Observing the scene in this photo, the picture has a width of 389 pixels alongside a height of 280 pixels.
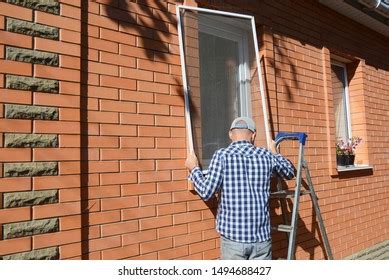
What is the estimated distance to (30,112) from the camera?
7.97 feet

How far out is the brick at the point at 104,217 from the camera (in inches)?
106

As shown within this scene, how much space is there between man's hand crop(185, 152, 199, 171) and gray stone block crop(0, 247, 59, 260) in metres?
1.14

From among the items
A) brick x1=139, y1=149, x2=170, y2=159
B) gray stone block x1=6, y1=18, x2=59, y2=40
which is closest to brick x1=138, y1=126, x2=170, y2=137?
brick x1=139, y1=149, x2=170, y2=159

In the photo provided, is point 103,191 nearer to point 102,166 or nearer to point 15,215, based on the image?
point 102,166

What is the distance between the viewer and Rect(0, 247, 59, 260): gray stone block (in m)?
2.32

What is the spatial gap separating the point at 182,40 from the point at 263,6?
4.21 ft

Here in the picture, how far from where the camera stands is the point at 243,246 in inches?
113

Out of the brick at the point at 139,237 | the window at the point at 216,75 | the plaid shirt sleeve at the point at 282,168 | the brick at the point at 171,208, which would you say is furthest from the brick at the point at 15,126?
the plaid shirt sleeve at the point at 282,168

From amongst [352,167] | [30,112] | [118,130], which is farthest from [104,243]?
[352,167]

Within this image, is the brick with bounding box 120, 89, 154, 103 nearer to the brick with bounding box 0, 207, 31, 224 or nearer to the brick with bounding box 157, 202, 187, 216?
the brick with bounding box 157, 202, 187, 216

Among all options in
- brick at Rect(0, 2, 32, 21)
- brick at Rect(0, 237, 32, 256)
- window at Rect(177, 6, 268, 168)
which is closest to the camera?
brick at Rect(0, 237, 32, 256)

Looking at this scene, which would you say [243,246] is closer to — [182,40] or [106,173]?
[106,173]

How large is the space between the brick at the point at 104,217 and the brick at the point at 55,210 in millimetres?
150
